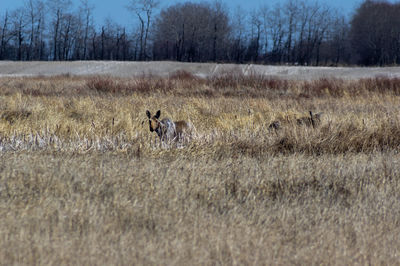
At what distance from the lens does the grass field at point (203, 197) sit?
8.88 feet

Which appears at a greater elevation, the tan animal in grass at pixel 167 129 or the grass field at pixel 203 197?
the tan animal in grass at pixel 167 129

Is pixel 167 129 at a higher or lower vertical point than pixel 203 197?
higher

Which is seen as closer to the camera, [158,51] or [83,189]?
[83,189]

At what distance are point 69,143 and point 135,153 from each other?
2.76ft

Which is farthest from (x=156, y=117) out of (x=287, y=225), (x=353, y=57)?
(x=353, y=57)

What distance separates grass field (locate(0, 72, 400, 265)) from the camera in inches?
107

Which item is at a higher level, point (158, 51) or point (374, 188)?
point (158, 51)

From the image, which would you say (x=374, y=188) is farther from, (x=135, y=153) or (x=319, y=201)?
(x=135, y=153)

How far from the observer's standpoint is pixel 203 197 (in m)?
3.70

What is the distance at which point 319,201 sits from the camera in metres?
3.73

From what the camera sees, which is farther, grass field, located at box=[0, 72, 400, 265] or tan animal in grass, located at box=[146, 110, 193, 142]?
tan animal in grass, located at box=[146, 110, 193, 142]

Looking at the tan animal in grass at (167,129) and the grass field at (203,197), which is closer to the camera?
the grass field at (203,197)

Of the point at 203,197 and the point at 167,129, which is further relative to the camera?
the point at 167,129

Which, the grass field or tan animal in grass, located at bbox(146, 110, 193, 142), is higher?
tan animal in grass, located at bbox(146, 110, 193, 142)
